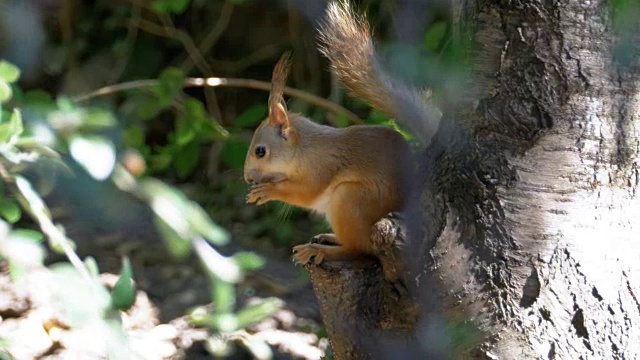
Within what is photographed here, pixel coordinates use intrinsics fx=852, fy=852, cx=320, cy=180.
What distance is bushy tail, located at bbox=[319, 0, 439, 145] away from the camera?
1.17m

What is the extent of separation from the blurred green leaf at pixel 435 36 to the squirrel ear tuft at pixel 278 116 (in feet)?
1.09

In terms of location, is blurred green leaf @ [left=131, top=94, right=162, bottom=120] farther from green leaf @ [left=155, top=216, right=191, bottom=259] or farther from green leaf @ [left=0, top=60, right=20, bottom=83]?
green leaf @ [left=155, top=216, right=191, bottom=259]

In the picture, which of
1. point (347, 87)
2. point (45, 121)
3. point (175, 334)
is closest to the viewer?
point (45, 121)

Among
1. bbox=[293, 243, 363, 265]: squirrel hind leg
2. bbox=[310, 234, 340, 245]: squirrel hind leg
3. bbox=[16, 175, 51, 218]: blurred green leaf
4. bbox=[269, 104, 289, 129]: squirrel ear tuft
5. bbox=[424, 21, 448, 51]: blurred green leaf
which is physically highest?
bbox=[424, 21, 448, 51]: blurred green leaf

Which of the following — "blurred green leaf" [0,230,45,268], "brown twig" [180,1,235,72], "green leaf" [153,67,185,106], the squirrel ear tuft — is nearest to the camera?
"blurred green leaf" [0,230,45,268]

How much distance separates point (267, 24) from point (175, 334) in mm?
1342

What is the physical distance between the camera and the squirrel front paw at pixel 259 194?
1.35 meters

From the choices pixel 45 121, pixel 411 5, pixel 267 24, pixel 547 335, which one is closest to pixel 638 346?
pixel 547 335

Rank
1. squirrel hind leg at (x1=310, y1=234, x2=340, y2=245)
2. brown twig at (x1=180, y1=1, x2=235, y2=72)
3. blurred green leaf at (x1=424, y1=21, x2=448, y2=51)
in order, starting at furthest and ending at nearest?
1. brown twig at (x1=180, y1=1, x2=235, y2=72)
2. blurred green leaf at (x1=424, y1=21, x2=448, y2=51)
3. squirrel hind leg at (x1=310, y1=234, x2=340, y2=245)

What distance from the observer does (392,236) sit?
97cm

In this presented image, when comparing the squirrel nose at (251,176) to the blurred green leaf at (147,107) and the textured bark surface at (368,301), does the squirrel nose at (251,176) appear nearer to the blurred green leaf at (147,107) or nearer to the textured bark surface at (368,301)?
the textured bark surface at (368,301)

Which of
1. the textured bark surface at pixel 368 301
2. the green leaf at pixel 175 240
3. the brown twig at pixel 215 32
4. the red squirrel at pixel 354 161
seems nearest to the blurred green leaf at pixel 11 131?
the green leaf at pixel 175 240

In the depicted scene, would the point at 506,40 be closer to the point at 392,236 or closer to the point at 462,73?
the point at 462,73

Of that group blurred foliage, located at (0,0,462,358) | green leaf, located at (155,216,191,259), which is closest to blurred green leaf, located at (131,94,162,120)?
blurred foliage, located at (0,0,462,358)
